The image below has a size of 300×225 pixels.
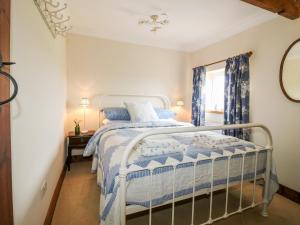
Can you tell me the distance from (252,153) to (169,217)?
1002 millimetres

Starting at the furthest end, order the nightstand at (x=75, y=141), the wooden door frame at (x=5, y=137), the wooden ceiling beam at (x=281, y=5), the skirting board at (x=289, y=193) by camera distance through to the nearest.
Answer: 1. the nightstand at (x=75, y=141)
2. the skirting board at (x=289, y=193)
3. the wooden ceiling beam at (x=281, y=5)
4. the wooden door frame at (x=5, y=137)

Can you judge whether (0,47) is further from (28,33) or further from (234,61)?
(234,61)

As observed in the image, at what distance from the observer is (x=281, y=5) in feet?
6.03

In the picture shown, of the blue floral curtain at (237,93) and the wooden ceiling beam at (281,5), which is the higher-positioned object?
the wooden ceiling beam at (281,5)

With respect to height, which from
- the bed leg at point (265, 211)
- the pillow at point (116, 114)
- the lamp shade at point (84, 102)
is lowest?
the bed leg at point (265, 211)

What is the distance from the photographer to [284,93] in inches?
85.9

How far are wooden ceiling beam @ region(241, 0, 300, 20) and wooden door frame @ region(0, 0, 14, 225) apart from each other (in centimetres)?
200

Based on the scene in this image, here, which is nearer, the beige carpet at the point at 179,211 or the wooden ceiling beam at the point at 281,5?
the beige carpet at the point at 179,211

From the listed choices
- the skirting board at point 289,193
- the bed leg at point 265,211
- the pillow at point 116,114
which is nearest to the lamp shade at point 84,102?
the pillow at point 116,114

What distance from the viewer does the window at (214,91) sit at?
11.4 ft

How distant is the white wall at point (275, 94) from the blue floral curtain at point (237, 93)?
0.32ft

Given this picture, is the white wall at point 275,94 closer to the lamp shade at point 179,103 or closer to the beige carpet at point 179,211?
the beige carpet at point 179,211

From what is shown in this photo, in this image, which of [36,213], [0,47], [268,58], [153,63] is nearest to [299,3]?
[268,58]

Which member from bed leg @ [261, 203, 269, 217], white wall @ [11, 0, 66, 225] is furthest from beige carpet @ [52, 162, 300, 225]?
white wall @ [11, 0, 66, 225]
